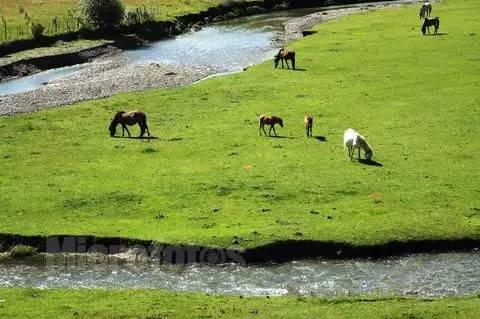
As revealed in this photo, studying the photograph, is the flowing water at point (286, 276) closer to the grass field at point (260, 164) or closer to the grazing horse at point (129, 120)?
the grass field at point (260, 164)

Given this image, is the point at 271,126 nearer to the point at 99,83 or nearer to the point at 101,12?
the point at 99,83

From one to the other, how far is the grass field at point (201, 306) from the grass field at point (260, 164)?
4618mm

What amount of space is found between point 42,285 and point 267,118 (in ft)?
65.1

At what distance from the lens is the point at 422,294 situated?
27.5 m

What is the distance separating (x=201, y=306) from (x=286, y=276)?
4.72 meters

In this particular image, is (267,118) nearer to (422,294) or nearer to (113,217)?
(113,217)

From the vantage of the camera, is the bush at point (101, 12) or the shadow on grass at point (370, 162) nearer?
the shadow on grass at point (370, 162)

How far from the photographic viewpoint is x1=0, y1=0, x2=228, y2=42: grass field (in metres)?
84.6

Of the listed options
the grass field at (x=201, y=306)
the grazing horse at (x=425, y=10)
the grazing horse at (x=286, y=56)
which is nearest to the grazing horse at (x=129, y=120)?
the grass field at (x=201, y=306)

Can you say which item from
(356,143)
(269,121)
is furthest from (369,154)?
(269,121)

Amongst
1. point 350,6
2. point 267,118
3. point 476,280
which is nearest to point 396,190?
point 476,280

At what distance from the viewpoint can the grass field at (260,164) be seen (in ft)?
107

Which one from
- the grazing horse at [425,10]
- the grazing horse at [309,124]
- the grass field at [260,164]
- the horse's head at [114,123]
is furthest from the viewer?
the grazing horse at [425,10]

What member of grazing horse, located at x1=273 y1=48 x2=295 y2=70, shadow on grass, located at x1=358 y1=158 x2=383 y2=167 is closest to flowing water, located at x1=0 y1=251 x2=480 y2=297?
shadow on grass, located at x1=358 y1=158 x2=383 y2=167
